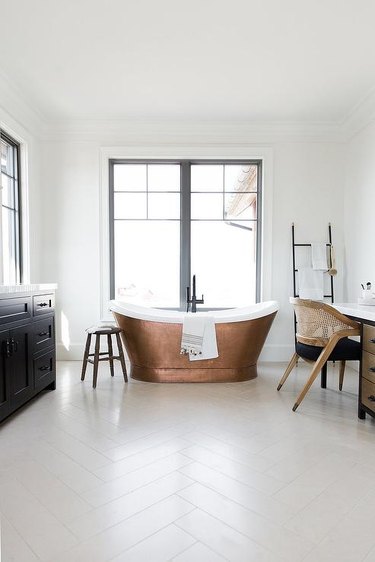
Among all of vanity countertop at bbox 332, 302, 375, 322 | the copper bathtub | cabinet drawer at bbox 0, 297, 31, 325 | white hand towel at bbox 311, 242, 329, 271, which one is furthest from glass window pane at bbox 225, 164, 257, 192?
cabinet drawer at bbox 0, 297, 31, 325

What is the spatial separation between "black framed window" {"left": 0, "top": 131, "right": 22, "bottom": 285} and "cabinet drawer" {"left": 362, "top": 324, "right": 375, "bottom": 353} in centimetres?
319

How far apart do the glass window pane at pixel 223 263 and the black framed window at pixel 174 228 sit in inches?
0.5

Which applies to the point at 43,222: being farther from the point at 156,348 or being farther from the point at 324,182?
the point at 324,182

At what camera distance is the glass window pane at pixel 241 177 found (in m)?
4.50

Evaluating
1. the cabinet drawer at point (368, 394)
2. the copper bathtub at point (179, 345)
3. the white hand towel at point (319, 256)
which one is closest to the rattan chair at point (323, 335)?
the cabinet drawer at point (368, 394)

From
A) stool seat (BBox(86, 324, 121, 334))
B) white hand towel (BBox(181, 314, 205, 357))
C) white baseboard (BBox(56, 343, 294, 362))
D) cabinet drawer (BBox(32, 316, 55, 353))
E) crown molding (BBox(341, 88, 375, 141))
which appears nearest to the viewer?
cabinet drawer (BBox(32, 316, 55, 353))

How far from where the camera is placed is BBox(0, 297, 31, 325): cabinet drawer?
2437 millimetres

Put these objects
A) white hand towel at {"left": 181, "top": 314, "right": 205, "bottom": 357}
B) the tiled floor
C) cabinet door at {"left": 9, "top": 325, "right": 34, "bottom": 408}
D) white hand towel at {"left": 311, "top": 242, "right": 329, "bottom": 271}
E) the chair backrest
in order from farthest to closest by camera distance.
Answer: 1. white hand towel at {"left": 311, "top": 242, "right": 329, "bottom": 271}
2. white hand towel at {"left": 181, "top": 314, "right": 205, "bottom": 357}
3. the chair backrest
4. cabinet door at {"left": 9, "top": 325, "right": 34, "bottom": 408}
5. the tiled floor

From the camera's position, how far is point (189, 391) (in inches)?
129

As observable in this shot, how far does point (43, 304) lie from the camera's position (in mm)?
3084

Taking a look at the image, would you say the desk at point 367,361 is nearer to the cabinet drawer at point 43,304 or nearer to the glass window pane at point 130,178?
the cabinet drawer at point 43,304

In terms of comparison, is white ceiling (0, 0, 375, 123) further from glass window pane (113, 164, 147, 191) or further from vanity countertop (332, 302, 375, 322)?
vanity countertop (332, 302, 375, 322)

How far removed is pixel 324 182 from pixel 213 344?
2.39 metres

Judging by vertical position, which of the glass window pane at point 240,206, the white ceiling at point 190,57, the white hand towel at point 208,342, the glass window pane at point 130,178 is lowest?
the white hand towel at point 208,342
